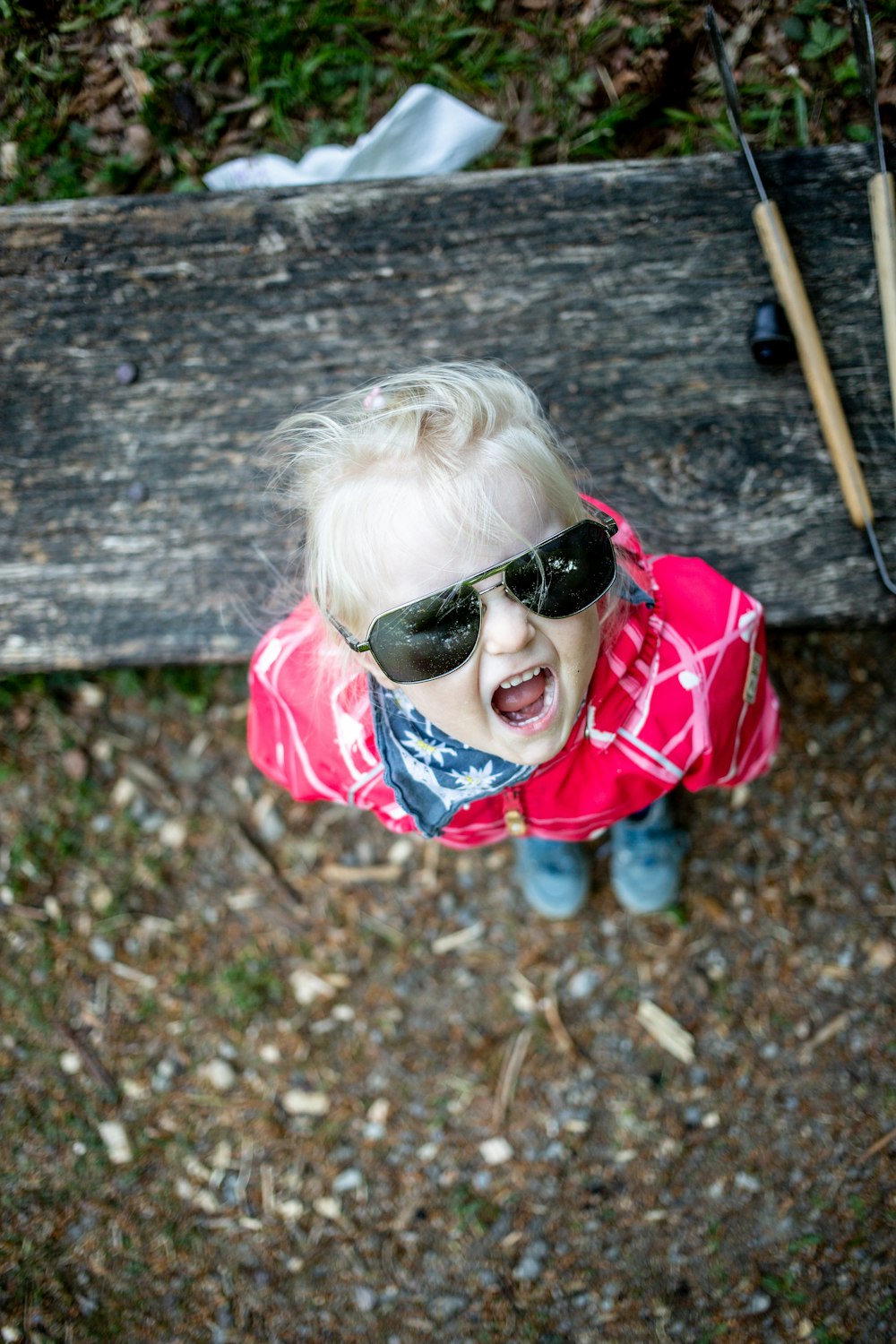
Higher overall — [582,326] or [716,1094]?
[582,326]

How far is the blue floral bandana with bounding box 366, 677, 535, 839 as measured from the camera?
5.95 ft

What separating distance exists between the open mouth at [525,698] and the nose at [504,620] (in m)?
0.14

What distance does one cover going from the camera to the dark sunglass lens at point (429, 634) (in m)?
1.51

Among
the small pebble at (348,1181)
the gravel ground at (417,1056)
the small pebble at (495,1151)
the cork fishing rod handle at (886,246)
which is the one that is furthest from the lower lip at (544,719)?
the small pebble at (348,1181)

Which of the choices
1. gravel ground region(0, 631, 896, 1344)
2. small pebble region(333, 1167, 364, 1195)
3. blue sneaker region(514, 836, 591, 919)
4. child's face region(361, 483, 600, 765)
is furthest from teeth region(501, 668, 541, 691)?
small pebble region(333, 1167, 364, 1195)

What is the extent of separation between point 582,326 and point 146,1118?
271 cm

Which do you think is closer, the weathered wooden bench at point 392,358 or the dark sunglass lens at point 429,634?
the dark sunglass lens at point 429,634

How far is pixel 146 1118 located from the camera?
2.84 meters

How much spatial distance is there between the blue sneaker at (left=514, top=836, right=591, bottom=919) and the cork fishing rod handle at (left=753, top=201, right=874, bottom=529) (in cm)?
128

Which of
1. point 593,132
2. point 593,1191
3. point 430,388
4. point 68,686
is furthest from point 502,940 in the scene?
point 593,132

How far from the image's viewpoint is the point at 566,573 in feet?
5.03

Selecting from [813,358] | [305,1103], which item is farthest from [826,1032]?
[813,358]

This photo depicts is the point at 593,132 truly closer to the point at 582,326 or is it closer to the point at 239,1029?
the point at 582,326

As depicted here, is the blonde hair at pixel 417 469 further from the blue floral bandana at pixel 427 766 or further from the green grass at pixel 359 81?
the green grass at pixel 359 81
